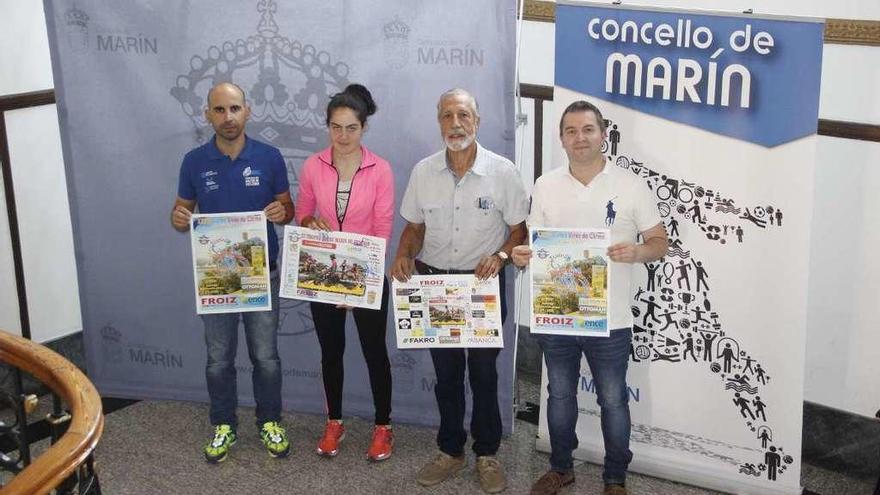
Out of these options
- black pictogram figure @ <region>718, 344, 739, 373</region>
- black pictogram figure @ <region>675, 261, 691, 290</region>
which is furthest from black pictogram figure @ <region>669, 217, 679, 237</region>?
black pictogram figure @ <region>718, 344, 739, 373</region>

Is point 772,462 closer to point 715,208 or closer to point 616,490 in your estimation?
point 616,490

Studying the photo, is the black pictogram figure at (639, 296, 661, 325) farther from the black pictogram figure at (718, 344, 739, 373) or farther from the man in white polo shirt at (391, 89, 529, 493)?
the man in white polo shirt at (391, 89, 529, 493)

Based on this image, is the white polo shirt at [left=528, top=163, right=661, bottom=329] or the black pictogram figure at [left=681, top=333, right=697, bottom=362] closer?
the white polo shirt at [left=528, top=163, right=661, bottom=329]

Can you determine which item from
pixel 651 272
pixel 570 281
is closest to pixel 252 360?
pixel 570 281

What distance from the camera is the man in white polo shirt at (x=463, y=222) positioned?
3619 mm

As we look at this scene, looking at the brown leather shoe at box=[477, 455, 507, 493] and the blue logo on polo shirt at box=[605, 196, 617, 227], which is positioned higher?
the blue logo on polo shirt at box=[605, 196, 617, 227]

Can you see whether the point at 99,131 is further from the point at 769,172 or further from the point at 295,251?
the point at 769,172

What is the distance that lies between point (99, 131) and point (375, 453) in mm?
1853

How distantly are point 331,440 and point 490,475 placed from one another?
2.29 feet

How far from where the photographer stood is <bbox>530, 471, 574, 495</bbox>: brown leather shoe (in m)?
3.83

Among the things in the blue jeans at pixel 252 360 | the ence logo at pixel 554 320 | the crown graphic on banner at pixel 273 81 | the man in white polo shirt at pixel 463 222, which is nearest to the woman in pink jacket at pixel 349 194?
the man in white polo shirt at pixel 463 222

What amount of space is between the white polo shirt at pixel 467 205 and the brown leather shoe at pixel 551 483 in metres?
0.87

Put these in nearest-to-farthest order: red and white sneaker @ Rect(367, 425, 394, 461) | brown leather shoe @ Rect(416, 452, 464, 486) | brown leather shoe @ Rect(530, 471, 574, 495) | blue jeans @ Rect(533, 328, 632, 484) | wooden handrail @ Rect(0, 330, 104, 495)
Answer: wooden handrail @ Rect(0, 330, 104, 495)
blue jeans @ Rect(533, 328, 632, 484)
brown leather shoe @ Rect(530, 471, 574, 495)
brown leather shoe @ Rect(416, 452, 464, 486)
red and white sneaker @ Rect(367, 425, 394, 461)

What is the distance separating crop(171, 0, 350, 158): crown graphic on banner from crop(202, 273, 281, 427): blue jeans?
24.7 inches
